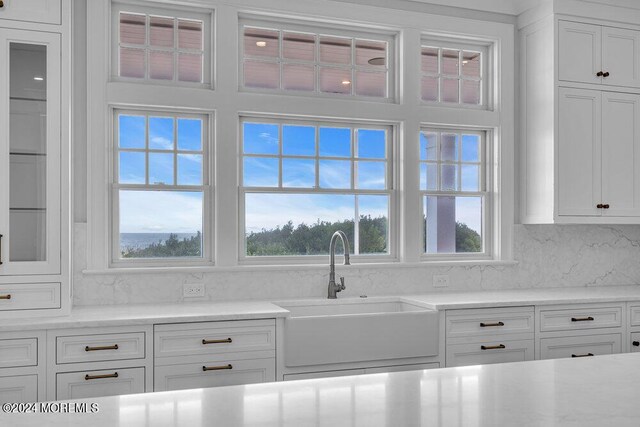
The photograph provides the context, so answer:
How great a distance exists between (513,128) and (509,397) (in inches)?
136

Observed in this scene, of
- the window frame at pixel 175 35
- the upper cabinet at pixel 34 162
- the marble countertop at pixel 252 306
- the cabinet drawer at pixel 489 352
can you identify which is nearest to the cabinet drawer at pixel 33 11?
the upper cabinet at pixel 34 162

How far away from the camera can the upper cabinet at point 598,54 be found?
4.21 meters

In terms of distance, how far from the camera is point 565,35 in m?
4.20

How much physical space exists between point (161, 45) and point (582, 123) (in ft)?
9.56

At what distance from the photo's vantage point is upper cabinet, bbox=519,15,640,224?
4195 millimetres

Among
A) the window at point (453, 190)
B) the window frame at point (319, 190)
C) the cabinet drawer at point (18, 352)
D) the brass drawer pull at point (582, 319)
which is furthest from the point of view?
the window at point (453, 190)

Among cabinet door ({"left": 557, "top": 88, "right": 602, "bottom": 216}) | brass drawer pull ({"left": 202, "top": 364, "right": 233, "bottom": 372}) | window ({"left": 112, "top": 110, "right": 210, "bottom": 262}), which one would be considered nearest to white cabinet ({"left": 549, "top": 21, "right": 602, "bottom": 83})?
cabinet door ({"left": 557, "top": 88, "right": 602, "bottom": 216})

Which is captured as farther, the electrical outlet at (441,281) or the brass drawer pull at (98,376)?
the electrical outlet at (441,281)

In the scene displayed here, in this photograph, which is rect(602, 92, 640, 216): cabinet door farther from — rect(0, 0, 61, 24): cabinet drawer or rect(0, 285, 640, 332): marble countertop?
rect(0, 0, 61, 24): cabinet drawer

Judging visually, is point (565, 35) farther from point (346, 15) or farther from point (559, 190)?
point (346, 15)

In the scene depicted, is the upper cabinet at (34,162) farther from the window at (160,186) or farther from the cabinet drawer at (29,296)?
the window at (160,186)

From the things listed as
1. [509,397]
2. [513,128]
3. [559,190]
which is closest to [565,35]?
[513,128]

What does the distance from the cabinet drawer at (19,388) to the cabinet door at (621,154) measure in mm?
3752

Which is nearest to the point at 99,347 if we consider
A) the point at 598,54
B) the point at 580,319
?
the point at 580,319
